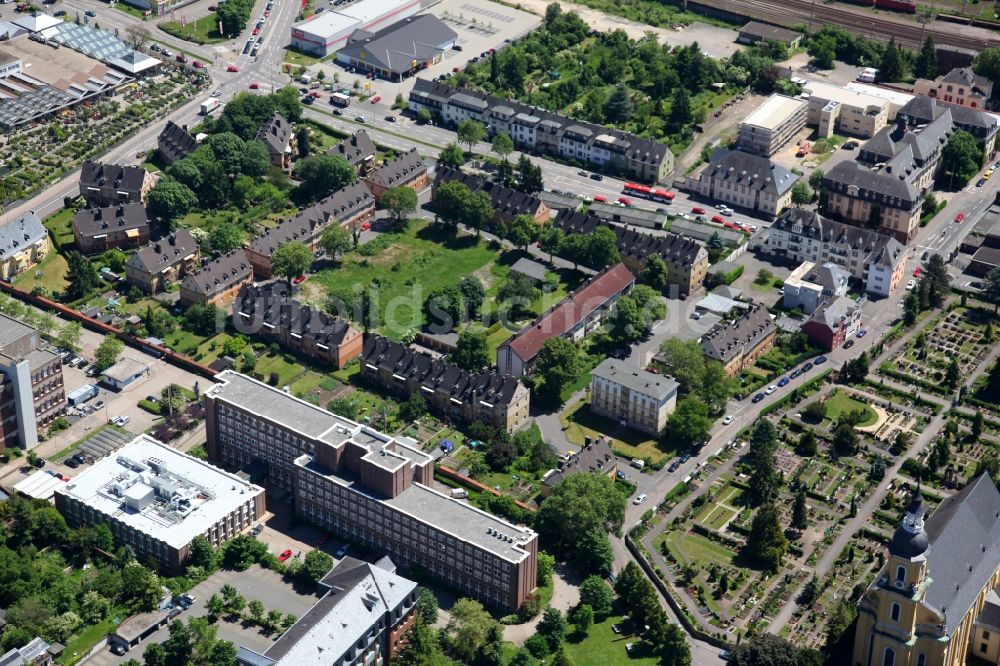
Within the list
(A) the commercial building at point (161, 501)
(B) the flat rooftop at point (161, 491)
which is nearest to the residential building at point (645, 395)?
(A) the commercial building at point (161, 501)

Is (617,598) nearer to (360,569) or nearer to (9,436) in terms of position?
(360,569)

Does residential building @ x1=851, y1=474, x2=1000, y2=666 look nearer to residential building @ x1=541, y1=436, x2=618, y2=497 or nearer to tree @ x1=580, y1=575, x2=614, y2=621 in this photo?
tree @ x1=580, y1=575, x2=614, y2=621

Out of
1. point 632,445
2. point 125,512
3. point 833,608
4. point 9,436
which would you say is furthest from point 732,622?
point 9,436

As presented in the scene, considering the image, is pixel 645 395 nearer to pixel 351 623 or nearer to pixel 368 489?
pixel 368 489

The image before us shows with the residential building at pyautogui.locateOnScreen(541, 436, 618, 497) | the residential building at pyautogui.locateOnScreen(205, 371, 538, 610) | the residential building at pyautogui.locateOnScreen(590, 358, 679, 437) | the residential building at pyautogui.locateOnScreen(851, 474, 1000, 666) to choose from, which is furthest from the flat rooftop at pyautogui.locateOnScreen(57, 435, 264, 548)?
the residential building at pyautogui.locateOnScreen(851, 474, 1000, 666)

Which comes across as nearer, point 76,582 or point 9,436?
point 76,582
